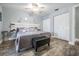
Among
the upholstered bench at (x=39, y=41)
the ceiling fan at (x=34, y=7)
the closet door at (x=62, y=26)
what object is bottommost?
the upholstered bench at (x=39, y=41)

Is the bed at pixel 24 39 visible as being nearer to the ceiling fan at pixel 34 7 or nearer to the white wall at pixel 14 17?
the white wall at pixel 14 17

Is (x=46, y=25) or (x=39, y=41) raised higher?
(x=46, y=25)

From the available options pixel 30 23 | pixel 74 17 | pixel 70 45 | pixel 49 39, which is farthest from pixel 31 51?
pixel 74 17

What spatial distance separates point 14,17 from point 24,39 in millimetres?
518

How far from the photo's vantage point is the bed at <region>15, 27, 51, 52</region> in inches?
75.2

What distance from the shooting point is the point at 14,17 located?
1.96 metres

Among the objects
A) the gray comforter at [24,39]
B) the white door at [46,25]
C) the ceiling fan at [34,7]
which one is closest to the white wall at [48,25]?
the white door at [46,25]

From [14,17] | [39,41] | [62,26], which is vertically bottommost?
[39,41]

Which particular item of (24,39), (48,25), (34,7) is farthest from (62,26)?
(24,39)

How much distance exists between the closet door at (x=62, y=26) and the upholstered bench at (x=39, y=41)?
0.25 metres

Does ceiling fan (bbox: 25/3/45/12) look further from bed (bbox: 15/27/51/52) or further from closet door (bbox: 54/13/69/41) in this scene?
bed (bbox: 15/27/51/52)

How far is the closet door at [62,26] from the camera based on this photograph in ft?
6.53

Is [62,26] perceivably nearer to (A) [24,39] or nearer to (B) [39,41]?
(B) [39,41]

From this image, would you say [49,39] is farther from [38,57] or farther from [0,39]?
[0,39]
